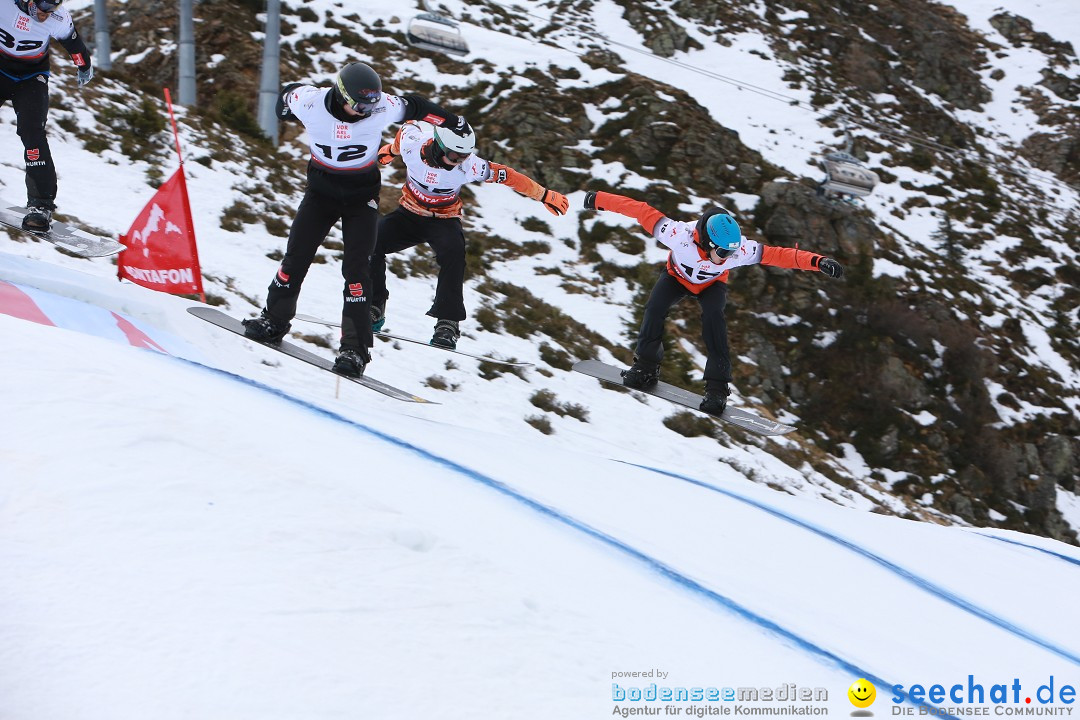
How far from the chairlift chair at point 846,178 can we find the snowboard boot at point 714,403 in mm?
17529

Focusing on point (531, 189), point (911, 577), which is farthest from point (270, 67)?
point (911, 577)

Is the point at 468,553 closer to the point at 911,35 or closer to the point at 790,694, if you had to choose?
the point at 790,694

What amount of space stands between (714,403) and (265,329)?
423cm

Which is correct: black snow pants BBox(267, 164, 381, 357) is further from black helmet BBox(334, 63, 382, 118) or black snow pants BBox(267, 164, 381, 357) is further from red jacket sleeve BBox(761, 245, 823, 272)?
red jacket sleeve BBox(761, 245, 823, 272)

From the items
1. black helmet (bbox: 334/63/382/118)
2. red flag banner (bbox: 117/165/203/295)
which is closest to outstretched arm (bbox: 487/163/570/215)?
black helmet (bbox: 334/63/382/118)

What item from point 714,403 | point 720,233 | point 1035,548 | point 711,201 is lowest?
point 711,201

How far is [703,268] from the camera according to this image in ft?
25.1

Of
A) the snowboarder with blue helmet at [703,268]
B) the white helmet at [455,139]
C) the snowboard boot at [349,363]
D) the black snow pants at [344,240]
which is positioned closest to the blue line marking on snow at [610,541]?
the snowboard boot at [349,363]

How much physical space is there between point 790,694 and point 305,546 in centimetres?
180

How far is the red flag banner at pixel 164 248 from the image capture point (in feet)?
23.3

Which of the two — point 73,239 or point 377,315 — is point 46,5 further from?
point 377,315

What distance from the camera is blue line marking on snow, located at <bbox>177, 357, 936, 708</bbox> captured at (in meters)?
3.17

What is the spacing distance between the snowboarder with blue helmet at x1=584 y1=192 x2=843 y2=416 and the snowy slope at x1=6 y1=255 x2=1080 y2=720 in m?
2.99

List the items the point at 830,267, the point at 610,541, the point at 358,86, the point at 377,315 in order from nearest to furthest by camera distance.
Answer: the point at 610,541 → the point at 358,86 → the point at 830,267 → the point at 377,315
